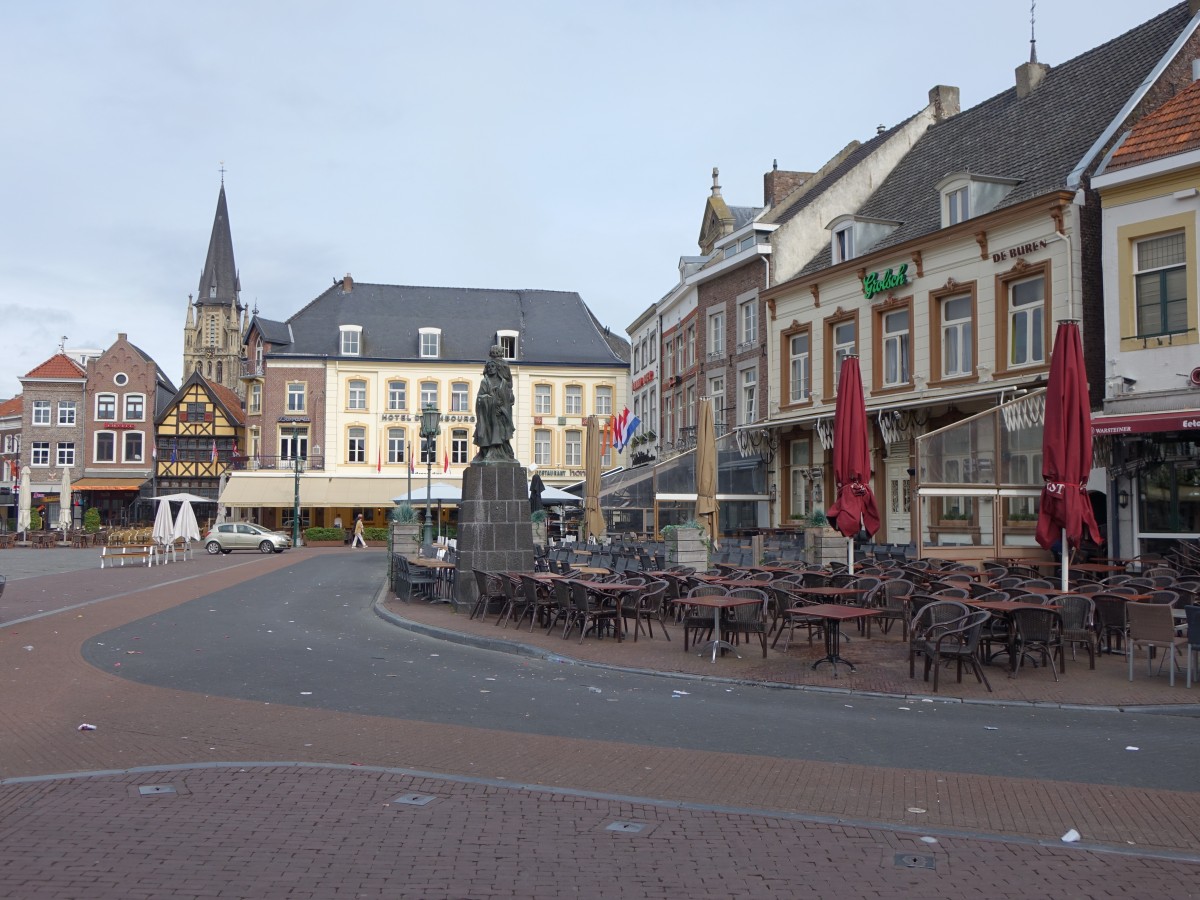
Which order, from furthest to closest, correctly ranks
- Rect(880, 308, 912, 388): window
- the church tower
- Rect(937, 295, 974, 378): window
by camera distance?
the church tower, Rect(880, 308, 912, 388): window, Rect(937, 295, 974, 378): window

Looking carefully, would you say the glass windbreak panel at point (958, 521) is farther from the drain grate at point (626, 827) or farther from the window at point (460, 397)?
the window at point (460, 397)

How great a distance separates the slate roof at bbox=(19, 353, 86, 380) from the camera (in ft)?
194

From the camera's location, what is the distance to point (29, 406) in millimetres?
59031

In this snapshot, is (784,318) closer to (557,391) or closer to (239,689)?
(239,689)

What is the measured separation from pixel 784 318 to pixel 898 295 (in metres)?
4.86

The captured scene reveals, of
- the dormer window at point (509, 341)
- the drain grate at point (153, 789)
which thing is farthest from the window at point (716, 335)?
the drain grate at point (153, 789)

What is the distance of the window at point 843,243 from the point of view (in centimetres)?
2650

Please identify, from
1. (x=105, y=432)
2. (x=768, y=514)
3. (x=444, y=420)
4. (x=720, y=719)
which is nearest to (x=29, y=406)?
(x=105, y=432)

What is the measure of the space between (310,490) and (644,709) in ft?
146

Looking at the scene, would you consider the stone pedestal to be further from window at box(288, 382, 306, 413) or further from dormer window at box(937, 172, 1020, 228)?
window at box(288, 382, 306, 413)

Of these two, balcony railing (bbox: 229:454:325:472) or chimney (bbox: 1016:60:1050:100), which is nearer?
→ chimney (bbox: 1016:60:1050:100)

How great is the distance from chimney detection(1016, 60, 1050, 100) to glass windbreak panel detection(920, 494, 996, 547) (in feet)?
39.0

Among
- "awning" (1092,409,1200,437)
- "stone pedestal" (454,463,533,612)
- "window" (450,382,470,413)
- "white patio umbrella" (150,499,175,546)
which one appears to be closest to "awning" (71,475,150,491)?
"window" (450,382,470,413)

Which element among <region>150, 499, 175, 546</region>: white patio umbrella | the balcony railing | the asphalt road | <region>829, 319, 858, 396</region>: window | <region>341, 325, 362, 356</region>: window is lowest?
the asphalt road
